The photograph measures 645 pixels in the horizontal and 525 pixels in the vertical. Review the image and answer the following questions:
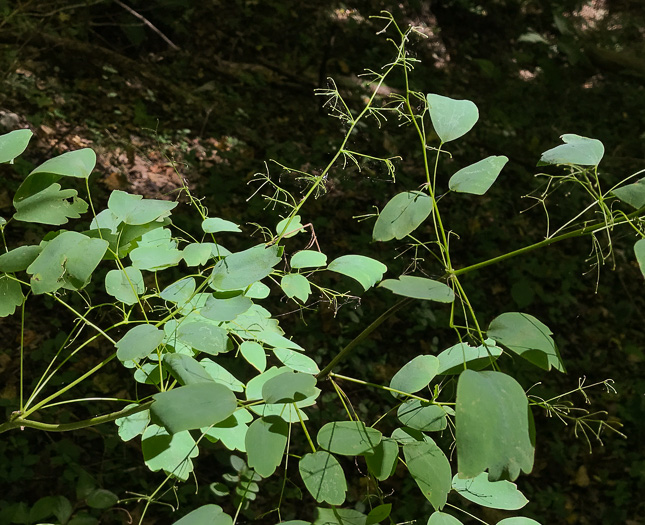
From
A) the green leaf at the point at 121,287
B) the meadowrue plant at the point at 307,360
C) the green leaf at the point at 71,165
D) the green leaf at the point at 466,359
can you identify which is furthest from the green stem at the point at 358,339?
the green leaf at the point at 71,165

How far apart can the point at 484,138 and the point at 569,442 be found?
286 centimetres

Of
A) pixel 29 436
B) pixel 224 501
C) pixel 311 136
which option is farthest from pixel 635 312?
pixel 29 436

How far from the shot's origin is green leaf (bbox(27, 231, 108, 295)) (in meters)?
0.79

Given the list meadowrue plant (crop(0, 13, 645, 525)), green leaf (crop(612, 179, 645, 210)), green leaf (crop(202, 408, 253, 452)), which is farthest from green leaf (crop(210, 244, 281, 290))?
green leaf (crop(612, 179, 645, 210))

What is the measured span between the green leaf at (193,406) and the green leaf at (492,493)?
0.37 meters

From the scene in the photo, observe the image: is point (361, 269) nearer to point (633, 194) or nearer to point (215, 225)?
point (215, 225)

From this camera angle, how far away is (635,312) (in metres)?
4.26

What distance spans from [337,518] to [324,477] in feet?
0.20

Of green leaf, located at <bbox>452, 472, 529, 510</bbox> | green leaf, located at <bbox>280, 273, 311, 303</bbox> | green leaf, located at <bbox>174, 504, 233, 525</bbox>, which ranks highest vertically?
green leaf, located at <bbox>280, 273, 311, 303</bbox>

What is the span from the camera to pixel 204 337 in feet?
2.70

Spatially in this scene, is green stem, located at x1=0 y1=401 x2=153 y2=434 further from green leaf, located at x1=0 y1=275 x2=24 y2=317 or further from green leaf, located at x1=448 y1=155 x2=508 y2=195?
green leaf, located at x1=448 y1=155 x2=508 y2=195

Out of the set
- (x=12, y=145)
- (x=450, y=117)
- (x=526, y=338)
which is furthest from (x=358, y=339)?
(x=12, y=145)

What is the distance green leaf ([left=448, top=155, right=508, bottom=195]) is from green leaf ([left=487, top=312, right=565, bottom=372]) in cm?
20

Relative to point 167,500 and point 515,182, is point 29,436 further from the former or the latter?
point 515,182
